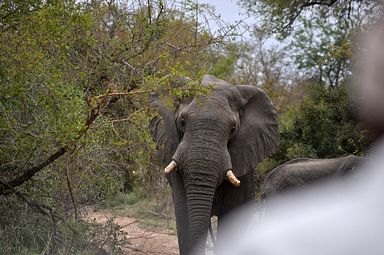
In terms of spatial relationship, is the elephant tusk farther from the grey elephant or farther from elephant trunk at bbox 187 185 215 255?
the grey elephant

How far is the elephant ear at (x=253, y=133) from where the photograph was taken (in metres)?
6.95

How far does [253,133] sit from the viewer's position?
23.6 feet

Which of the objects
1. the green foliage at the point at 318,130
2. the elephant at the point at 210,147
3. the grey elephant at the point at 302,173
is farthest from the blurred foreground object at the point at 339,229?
the green foliage at the point at 318,130

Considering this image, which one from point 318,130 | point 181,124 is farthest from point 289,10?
point 181,124

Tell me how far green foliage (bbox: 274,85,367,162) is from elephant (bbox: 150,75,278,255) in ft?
14.2

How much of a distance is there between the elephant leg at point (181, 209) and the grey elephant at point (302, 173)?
230 cm

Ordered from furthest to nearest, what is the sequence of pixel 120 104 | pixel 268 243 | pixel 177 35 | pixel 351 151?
pixel 351 151
pixel 177 35
pixel 120 104
pixel 268 243

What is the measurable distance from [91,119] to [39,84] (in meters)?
0.48

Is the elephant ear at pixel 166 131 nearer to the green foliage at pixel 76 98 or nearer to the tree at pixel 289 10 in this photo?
the green foliage at pixel 76 98

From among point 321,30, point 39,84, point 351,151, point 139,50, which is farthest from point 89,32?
point 321,30

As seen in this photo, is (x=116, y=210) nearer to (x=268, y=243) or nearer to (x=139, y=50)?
(x=139, y=50)

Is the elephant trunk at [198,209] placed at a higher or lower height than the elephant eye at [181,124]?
lower

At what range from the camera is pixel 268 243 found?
1.38 meters

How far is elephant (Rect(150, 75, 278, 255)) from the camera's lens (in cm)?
625
